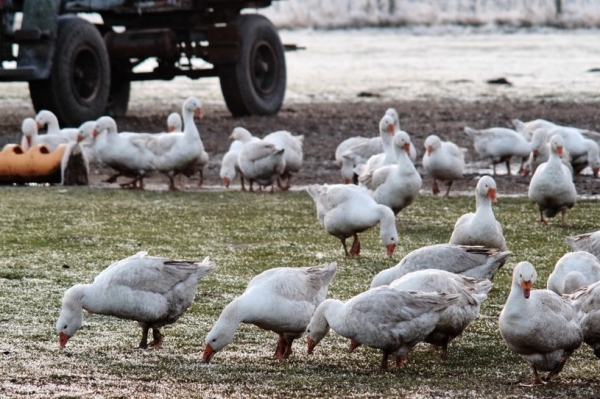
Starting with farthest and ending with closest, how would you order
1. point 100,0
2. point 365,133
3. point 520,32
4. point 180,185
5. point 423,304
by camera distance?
1. point 520,32
2. point 100,0
3. point 365,133
4. point 180,185
5. point 423,304

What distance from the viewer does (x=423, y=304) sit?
22.0 ft

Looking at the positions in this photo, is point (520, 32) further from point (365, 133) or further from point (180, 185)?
point (180, 185)

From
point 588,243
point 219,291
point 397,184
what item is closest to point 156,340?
point 219,291

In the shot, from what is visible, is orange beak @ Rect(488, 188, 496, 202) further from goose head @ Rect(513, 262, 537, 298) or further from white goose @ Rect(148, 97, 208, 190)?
white goose @ Rect(148, 97, 208, 190)

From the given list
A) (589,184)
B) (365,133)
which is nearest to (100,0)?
(365,133)

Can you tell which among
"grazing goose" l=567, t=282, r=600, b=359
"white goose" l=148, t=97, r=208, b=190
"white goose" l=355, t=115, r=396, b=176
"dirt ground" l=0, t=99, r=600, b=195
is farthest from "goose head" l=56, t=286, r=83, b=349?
"dirt ground" l=0, t=99, r=600, b=195

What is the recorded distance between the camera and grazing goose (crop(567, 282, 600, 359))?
655 cm

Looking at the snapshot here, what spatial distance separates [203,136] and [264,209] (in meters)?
5.92

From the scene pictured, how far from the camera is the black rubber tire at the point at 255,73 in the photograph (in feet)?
65.8

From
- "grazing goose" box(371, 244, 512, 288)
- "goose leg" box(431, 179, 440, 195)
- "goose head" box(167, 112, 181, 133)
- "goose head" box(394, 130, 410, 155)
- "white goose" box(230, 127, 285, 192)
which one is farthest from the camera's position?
"goose head" box(167, 112, 181, 133)

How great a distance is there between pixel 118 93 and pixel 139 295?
14.2 metres

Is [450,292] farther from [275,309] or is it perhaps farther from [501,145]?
[501,145]

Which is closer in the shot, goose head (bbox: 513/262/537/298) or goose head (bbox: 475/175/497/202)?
goose head (bbox: 513/262/537/298)

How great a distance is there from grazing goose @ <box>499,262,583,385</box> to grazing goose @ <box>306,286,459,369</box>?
47 centimetres
